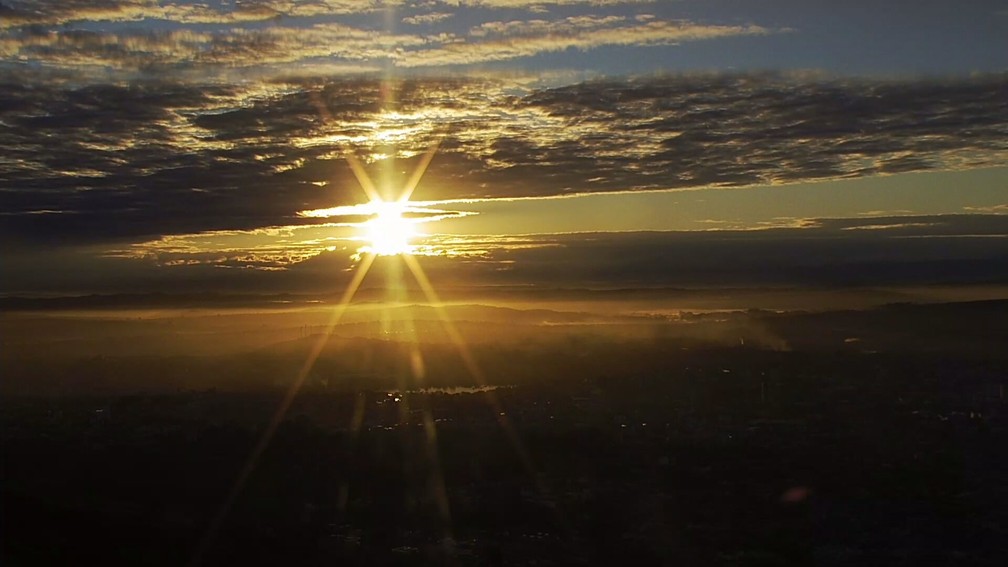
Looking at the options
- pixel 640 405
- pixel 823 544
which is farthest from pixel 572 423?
pixel 823 544

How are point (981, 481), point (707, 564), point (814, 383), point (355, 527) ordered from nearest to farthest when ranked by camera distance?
point (707, 564) < point (355, 527) < point (981, 481) < point (814, 383)

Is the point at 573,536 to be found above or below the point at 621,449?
below

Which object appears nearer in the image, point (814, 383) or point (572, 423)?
point (572, 423)

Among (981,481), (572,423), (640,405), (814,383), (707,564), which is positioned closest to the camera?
(707,564)

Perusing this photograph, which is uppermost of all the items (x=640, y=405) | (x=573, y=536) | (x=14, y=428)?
(x=14, y=428)

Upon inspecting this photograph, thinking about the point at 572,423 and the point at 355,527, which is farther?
the point at 572,423

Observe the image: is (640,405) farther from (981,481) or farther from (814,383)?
(981,481)

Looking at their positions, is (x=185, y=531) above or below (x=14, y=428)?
below

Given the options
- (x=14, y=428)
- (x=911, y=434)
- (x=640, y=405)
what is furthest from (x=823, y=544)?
(x=14, y=428)

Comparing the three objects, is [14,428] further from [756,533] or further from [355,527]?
[756,533]
